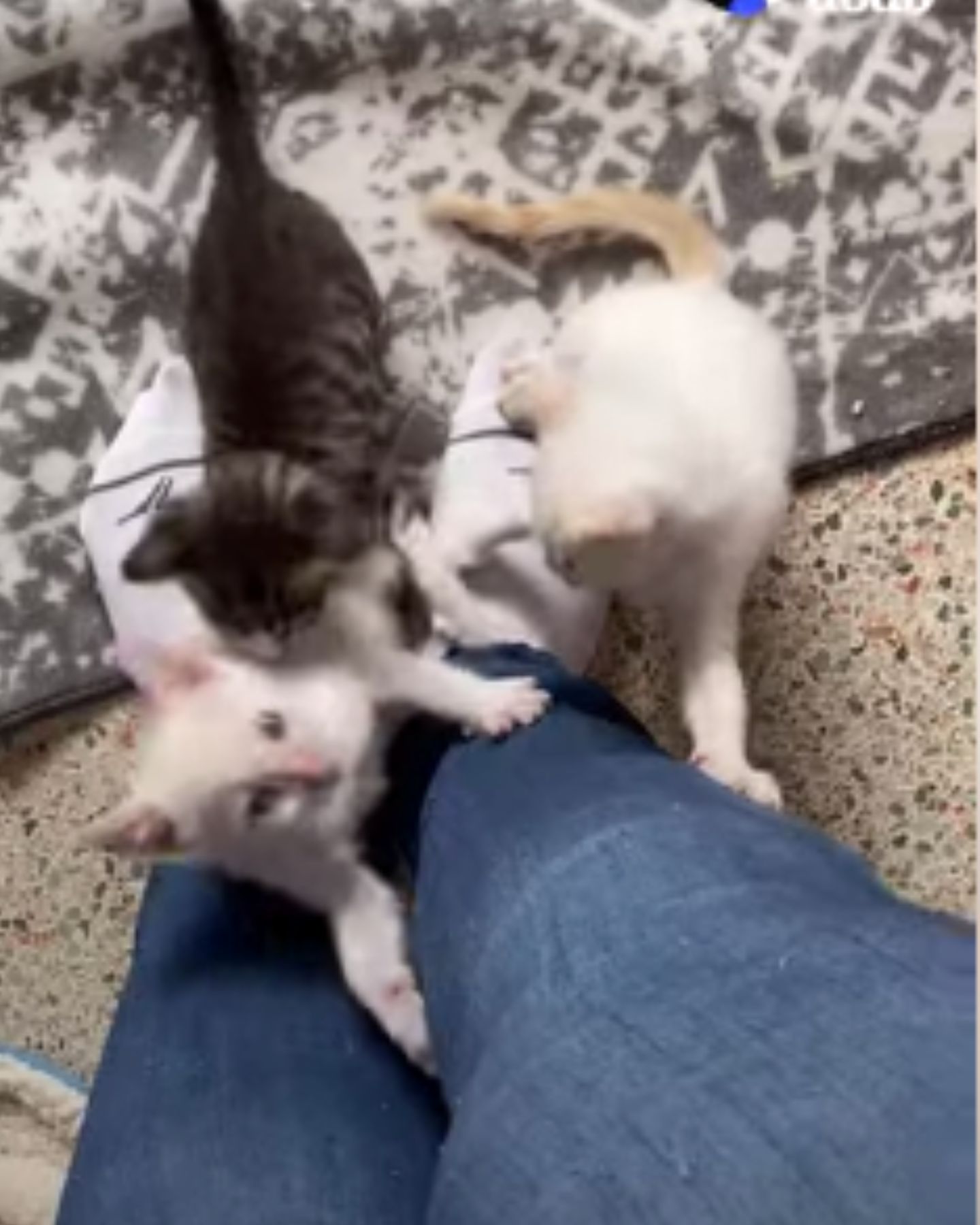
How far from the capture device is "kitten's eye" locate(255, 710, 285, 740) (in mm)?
1002

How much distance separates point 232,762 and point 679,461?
0.94 ft

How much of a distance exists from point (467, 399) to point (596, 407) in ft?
0.75

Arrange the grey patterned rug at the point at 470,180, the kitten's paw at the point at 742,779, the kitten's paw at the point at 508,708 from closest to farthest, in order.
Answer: the kitten's paw at the point at 508,708 < the kitten's paw at the point at 742,779 < the grey patterned rug at the point at 470,180

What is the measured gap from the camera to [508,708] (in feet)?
3.49

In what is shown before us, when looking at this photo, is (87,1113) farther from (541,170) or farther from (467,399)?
(541,170)

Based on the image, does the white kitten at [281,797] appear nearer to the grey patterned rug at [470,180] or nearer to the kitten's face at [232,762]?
the kitten's face at [232,762]

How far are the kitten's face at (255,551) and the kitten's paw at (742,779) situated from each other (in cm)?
28

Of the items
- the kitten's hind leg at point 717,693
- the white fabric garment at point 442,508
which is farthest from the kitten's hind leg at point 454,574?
the kitten's hind leg at point 717,693

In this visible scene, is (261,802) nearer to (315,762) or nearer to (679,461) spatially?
(315,762)

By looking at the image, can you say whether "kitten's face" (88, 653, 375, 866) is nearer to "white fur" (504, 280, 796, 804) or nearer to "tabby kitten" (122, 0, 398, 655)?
"tabby kitten" (122, 0, 398, 655)

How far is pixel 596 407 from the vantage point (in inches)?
41.3

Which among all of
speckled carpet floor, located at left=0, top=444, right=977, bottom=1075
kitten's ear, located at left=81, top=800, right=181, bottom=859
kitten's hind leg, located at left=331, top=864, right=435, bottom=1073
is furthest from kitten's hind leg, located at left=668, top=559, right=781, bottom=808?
kitten's ear, located at left=81, top=800, right=181, bottom=859

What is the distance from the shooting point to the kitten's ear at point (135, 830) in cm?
100

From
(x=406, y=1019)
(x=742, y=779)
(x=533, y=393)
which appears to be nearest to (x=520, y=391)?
(x=533, y=393)
